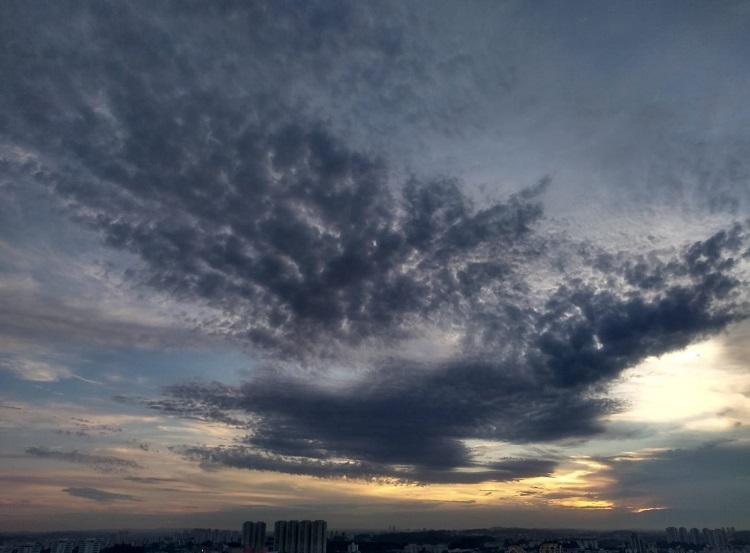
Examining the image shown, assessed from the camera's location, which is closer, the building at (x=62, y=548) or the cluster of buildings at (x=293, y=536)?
the building at (x=62, y=548)

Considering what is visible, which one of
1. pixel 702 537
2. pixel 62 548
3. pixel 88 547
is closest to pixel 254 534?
pixel 88 547

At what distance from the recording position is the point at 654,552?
80.3 meters

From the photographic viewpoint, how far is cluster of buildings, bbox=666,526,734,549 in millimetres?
95625

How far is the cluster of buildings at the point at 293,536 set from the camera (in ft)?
245

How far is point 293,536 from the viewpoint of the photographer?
76.1 metres

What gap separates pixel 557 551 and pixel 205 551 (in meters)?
56.0

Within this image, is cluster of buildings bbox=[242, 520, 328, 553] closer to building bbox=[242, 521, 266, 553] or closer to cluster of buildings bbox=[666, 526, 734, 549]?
building bbox=[242, 521, 266, 553]

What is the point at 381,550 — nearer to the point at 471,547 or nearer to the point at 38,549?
the point at 471,547

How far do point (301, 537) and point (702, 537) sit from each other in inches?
3309

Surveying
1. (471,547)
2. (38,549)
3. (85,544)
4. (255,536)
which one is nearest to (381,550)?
(471,547)

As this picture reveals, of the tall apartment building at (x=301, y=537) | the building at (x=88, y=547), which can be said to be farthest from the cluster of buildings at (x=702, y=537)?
the building at (x=88, y=547)

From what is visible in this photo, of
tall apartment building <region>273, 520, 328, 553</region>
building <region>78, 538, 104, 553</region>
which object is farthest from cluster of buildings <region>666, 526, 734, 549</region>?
building <region>78, 538, 104, 553</region>

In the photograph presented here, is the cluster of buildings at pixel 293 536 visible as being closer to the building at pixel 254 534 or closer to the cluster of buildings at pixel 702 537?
the building at pixel 254 534

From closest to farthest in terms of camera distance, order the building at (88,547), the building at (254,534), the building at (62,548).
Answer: the building at (62,548) < the building at (88,547) < the building at (254,534)
